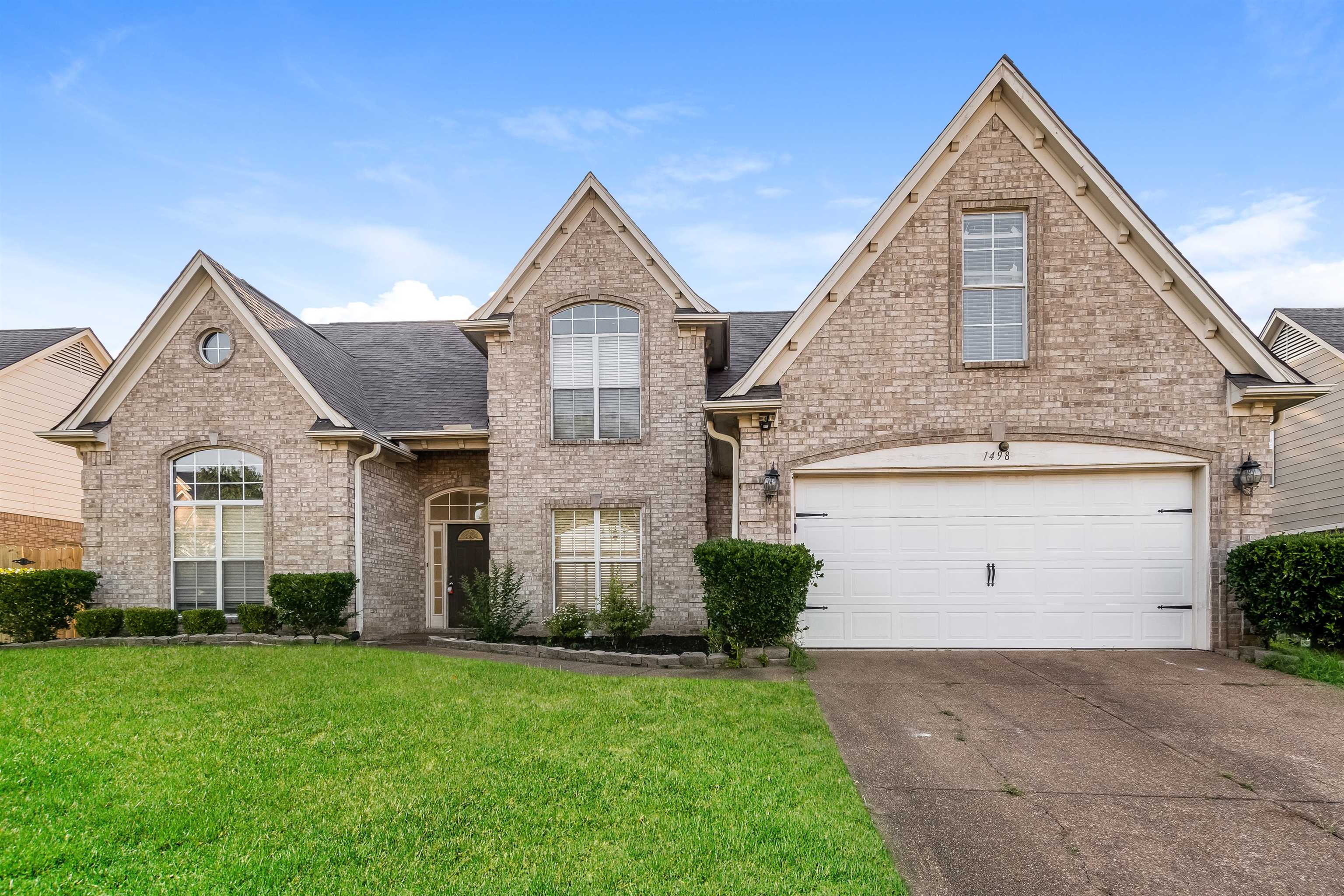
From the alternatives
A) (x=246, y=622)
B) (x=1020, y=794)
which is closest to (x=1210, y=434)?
(x=1020, y=794)

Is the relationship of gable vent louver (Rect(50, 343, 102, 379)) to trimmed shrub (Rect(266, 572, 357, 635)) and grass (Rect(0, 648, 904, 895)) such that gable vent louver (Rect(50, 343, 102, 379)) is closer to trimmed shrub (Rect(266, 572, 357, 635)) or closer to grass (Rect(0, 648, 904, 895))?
trimmed shrub (Rect(266, 572, 357, 635))

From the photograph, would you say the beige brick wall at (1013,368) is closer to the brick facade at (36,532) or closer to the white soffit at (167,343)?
the white soffit at (167,343)

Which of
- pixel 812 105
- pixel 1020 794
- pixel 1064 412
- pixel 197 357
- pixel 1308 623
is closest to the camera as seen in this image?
pixel 1020 794

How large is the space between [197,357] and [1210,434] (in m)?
15.9

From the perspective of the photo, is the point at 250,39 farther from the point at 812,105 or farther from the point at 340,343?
the point at 812,105

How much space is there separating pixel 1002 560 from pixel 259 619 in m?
11.5

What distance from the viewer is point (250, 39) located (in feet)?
43.9

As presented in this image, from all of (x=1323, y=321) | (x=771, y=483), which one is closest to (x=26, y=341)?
(x=771, y=483)

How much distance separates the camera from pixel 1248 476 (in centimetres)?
968

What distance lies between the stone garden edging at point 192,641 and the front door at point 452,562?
3.06m

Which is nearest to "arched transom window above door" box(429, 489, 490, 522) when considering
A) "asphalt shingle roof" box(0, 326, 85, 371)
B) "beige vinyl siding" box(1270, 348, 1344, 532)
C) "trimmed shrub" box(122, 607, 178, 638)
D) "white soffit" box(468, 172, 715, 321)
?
"white soffit" box(468, 172, 715, 321)

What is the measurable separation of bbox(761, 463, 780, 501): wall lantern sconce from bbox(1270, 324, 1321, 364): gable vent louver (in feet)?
44.3

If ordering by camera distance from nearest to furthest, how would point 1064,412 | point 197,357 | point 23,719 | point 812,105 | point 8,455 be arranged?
1. point 23,719
2. point 1064,412
3. point 197,357
4. point 812,105
5. point 8,455

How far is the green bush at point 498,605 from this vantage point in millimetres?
12156
